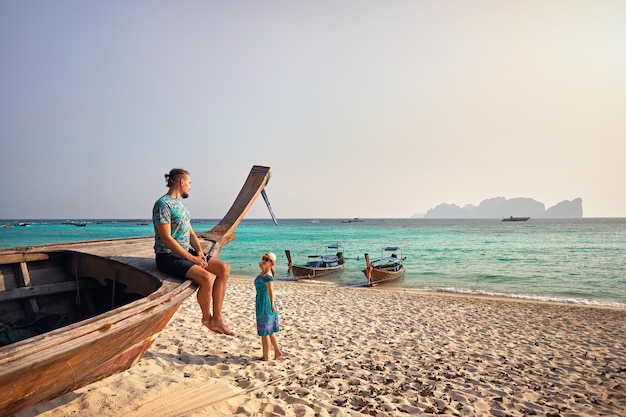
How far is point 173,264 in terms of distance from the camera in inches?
173

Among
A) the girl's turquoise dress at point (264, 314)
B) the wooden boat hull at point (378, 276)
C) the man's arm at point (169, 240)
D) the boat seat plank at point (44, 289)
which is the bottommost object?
the wooden boat hull at point (378, 276)

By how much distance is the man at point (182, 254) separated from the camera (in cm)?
419

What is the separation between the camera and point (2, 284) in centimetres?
545

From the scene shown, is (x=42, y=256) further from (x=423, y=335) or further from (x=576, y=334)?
(x=576, y=334)

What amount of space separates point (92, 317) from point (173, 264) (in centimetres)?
99

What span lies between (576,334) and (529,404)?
629 cm

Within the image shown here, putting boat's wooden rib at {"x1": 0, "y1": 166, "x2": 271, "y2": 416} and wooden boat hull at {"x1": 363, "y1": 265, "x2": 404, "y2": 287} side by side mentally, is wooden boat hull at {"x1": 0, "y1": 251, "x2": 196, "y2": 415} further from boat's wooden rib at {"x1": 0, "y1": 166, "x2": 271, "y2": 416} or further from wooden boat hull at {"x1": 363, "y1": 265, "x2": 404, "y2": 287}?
wooden boat hull at {"x1": 363, "y1": 265, "x2": 404, "y2": 287}

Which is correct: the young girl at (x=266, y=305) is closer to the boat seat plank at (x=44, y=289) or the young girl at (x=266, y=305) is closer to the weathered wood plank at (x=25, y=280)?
the boat seat plank at (x=44, y=289)

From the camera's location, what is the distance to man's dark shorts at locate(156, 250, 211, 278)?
432cm

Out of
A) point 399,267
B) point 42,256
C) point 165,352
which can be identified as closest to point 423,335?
point 165,352

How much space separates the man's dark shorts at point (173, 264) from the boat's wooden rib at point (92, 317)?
4.7 inches

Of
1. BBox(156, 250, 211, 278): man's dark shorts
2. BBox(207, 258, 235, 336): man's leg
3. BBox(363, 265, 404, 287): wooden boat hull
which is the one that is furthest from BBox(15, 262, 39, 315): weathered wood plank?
BBox(363, 265, 404, 287): wooden boat hull

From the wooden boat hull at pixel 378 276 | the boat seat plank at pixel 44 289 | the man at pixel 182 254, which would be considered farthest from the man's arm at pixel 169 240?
the wooden boat hull at pixel 378 276

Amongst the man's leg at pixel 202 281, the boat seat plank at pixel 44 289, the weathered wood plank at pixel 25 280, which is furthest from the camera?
the weathered wood plank at pixel 25 280
